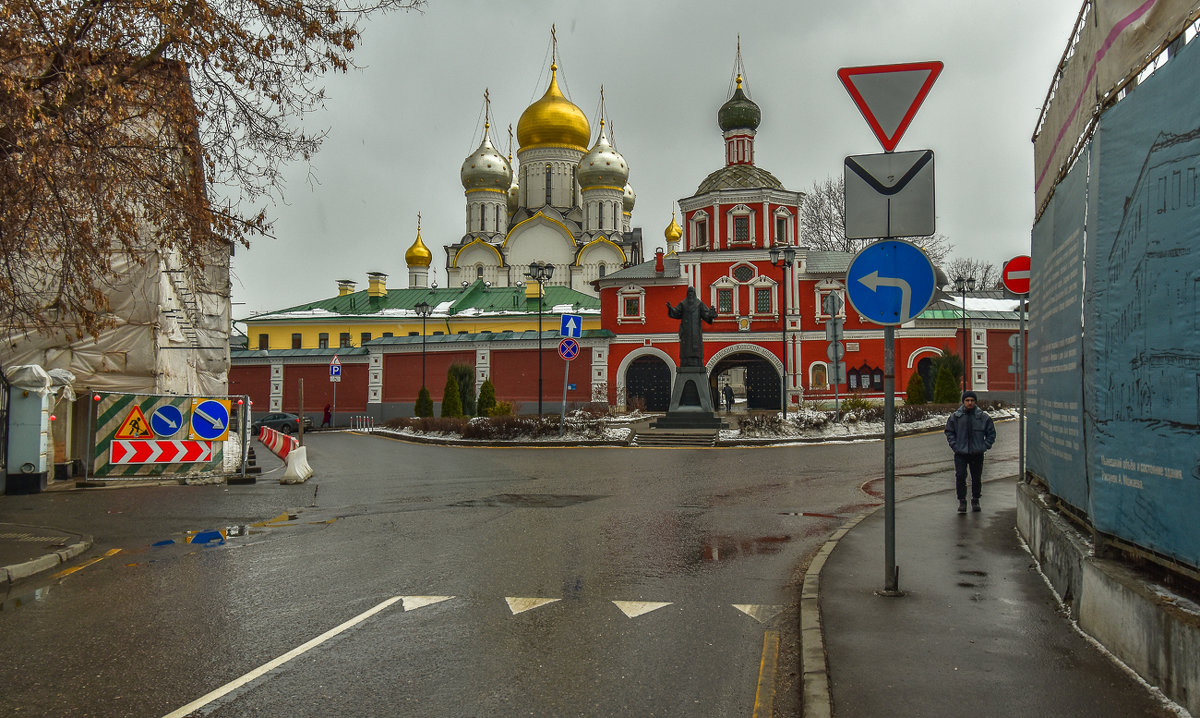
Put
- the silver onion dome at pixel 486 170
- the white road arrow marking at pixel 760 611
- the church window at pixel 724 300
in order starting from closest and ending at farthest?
the white road arrow marking at pixel 760 611
the church window at pixel 724 300
the silver onion dome at pixel 486 170

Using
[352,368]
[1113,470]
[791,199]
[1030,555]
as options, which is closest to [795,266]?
[791,199]

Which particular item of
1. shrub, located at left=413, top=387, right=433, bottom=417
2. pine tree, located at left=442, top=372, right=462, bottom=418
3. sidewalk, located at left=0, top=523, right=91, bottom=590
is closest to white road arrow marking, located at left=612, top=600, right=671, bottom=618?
sidewalk, located at left=0, top=523, right=91, bottom=590

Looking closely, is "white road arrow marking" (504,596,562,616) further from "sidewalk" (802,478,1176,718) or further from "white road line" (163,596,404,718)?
"sidewalk" (802,478,1176,718)

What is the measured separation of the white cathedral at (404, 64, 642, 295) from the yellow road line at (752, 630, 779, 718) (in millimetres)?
59469

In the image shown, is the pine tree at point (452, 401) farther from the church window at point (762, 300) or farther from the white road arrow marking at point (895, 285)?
the white road arrow marking at point (895, 285)

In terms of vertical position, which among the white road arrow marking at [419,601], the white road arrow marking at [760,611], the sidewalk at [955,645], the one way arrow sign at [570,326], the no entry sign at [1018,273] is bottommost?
the white road arrow marking at [760,611]

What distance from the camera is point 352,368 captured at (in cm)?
4862

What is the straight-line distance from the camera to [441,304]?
61344 mm

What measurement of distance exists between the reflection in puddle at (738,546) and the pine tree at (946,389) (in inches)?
1010

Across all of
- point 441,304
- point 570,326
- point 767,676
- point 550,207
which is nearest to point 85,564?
point 767,676

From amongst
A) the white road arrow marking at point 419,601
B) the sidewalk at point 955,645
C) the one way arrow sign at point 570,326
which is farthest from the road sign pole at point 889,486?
the one way arrow sign at point 570,326

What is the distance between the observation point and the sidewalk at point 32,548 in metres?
7.77

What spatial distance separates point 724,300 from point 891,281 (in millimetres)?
39874

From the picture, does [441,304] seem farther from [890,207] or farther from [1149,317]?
[1149,317]
